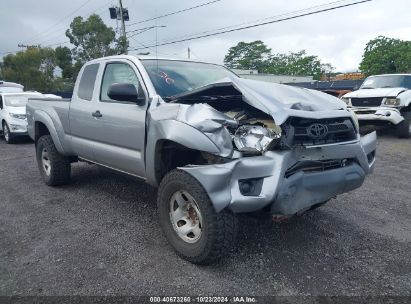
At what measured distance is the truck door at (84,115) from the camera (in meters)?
4.54

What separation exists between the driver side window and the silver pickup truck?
1.0 inches

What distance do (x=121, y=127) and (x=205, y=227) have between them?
1.62m

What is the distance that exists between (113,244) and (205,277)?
1.12 metres

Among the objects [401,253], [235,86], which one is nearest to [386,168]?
[401,253]

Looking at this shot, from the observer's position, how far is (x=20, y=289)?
283cm

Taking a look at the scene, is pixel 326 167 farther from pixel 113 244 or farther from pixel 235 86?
pixel 113 244

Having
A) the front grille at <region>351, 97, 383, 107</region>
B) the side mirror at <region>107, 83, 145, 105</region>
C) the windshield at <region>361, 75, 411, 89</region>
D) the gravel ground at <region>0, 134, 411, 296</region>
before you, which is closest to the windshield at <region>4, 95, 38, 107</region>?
the gravel ground at <region>0, 134, 411, 296</region>

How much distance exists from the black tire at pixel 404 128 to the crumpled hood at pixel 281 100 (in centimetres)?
748

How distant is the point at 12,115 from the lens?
1130 cm

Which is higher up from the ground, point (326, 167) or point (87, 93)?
point (87, 93)

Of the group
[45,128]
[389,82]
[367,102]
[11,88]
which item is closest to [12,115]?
[45,128]

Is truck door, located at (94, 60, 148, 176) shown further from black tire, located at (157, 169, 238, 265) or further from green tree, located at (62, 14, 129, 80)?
green tree, located at (62, 14, 129, 80)

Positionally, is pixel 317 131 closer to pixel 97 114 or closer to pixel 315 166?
pixel 315 166

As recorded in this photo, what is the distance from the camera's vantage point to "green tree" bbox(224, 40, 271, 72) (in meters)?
70.4
